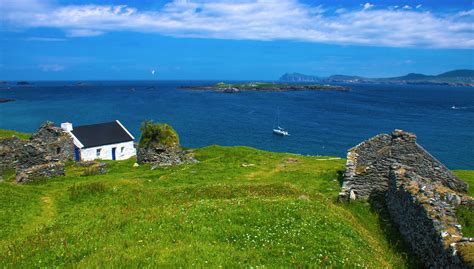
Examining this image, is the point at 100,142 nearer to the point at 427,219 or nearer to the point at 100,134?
the point at 100,134

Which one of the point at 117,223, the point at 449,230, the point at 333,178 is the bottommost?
the point at 333,178

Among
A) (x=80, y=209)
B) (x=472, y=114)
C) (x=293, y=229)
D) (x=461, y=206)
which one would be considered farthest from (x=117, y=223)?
(x=472, y=114)

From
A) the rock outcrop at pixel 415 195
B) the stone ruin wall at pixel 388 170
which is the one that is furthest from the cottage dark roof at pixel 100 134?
the stone ruin wall at pixel 388 170

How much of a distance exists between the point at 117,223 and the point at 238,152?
3334 cm

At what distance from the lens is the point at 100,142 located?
61625mm

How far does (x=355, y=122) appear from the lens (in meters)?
153

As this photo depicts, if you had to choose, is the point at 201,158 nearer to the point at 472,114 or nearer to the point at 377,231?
the point at 377,231

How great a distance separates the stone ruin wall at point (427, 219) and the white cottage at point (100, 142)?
50296 mm

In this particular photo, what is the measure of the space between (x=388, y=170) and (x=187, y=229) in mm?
14780

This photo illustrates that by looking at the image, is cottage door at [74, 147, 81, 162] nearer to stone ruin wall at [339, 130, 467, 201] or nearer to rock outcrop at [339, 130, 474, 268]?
rock outcrop at [339, 130, 474, 268]

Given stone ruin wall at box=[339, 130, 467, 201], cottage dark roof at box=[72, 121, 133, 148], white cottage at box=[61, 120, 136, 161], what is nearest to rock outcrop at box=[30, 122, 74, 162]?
white cottage at box=[61, 120, 136, 161]

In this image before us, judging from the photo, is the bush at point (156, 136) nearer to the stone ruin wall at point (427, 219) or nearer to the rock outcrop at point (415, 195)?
the rock outcrop at point (415, 195)

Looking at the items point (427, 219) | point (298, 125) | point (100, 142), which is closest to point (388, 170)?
point (427, 219)

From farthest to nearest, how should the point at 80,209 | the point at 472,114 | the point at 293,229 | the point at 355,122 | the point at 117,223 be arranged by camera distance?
the point at 472,114 < the point at 355,122 < the point at 80,209 < the point at 117,223 < the point at 293,229
